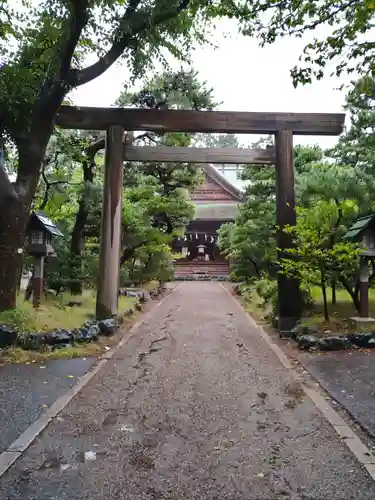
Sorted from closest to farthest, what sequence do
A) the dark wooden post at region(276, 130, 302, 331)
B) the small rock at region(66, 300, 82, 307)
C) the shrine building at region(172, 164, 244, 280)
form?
the dark wooden post at region(276, 130, 302, 331)
the small rock at region(66, 300, 82, 307)
the shrine building at region(172, 164, 244, 280)

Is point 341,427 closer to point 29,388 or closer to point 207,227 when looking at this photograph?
point 29,388

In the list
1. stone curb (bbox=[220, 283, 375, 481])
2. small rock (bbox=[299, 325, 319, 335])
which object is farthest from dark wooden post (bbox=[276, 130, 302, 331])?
stone curb (bbox=[220, 283, 375, 481])

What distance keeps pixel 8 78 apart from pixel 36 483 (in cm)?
692

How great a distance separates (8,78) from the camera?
25.3 ft

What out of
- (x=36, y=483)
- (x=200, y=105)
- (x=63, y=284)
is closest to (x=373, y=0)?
(x=36, y=483)

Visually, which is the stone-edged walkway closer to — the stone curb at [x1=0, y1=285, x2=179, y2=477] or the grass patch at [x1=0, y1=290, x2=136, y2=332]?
the stone curb at [x1=0, y1=285, x2=179, y2=477]

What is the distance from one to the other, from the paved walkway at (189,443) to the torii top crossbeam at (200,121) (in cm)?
561

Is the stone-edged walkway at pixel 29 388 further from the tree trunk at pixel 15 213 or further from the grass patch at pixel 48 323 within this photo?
the tree trunk at pixel 15 213

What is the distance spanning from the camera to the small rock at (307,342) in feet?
25.9

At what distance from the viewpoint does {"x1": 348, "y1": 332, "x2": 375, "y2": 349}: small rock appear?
7641mm

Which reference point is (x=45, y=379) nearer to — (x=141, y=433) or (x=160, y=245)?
(x=141, y=433)

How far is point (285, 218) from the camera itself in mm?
9781

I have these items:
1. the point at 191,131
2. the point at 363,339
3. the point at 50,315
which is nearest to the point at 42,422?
the point at 50,315

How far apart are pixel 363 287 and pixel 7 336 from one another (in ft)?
22.0
